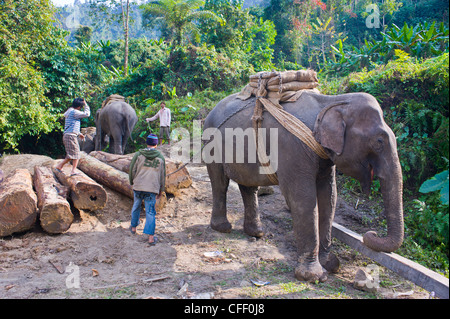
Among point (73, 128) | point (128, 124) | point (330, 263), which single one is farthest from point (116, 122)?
point (330, 263)

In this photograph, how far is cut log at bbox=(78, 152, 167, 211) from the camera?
21.8 feet

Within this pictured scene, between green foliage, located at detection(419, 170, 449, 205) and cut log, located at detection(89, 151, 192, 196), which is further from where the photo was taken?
cut log, located at detection(89, 151, 192, 196)

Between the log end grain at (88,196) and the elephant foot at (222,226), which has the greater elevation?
the log end grain at (88,196)

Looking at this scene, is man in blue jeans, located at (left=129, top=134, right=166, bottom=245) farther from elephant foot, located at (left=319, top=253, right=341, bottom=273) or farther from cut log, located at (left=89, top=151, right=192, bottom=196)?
elephant foot, located at (left=319, top=253, right=341, bottom=273)

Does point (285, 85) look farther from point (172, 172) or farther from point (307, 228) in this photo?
point (172, 172)

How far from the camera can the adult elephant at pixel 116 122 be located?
11234 millimetres

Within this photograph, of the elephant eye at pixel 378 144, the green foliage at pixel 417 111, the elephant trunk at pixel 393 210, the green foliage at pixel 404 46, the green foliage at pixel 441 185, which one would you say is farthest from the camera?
the green foliage at pixel 404 46

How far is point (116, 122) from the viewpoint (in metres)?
11.3

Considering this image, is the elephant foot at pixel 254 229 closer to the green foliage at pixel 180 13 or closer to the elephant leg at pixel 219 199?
the elephant leg at pixel 219 199

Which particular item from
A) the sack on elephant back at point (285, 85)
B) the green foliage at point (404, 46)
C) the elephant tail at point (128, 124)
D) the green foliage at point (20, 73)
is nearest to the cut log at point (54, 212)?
the sack on elephant back at point (285, 85)

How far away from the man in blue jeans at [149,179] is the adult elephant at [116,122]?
19.5 ft

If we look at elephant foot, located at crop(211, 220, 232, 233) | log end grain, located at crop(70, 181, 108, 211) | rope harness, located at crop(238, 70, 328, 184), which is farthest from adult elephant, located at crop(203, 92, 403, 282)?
log end grain, located at crop(70, 181, 108, 211)

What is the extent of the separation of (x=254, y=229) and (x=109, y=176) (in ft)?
10.2
